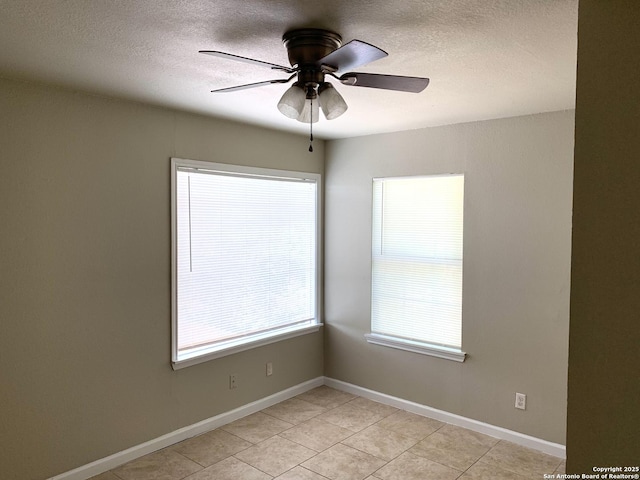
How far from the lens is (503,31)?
1.92m

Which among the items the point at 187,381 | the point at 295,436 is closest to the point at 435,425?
the point at 295,436

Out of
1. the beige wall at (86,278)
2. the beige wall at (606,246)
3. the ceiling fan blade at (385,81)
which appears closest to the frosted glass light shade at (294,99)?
the ceiling fan blade at (385,81)

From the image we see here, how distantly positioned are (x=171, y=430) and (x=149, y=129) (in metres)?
2.19

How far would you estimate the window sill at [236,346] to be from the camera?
11.7ft

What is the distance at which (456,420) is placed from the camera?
386 centimetres

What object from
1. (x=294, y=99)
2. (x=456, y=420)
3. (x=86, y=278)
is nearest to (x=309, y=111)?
(x=294, y=99)

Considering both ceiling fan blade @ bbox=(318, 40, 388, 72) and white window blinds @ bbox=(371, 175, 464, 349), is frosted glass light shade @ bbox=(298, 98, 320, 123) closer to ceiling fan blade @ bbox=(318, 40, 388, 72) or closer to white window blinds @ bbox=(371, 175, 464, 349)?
ceiling fan blade @ bbox=(318, 40, 388, 72)

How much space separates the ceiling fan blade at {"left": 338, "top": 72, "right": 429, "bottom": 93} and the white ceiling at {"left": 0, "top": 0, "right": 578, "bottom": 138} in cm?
19

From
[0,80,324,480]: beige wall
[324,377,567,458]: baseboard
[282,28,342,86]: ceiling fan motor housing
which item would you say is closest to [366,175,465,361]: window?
[324,377,567,458]: baseboard

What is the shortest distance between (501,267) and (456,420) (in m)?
1.32

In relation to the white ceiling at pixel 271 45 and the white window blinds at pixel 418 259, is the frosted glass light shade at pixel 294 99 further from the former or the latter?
the white window blinds at pixel 418 259

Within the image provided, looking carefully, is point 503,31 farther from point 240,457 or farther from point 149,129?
point 240,457

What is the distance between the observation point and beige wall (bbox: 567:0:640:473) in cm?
138

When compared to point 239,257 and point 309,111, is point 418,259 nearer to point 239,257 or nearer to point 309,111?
point 239,257
